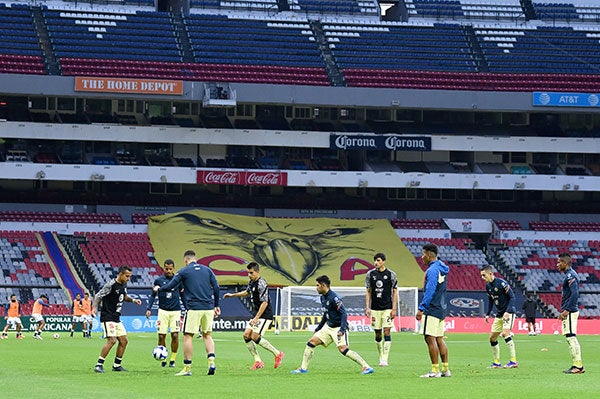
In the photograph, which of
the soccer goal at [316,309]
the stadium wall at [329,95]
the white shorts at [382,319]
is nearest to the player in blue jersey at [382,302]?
Answer: the white shorts at [382,319]

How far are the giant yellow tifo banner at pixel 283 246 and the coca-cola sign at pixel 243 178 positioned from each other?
227 centimetres

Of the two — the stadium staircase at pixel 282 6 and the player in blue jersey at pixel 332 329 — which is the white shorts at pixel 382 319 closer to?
the player in blue jersey at pixel 332 329

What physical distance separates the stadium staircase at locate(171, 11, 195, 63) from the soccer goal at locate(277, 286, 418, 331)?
21.7 meters

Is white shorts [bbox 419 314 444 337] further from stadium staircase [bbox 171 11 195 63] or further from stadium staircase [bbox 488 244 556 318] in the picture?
stadium staircase [bbox 171 11 195 63]

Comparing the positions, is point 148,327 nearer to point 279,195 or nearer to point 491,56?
point 279,195

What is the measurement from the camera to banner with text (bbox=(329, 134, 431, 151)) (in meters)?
75.9

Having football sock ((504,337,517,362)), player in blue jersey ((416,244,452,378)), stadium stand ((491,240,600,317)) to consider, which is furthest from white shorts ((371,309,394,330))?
stadium stand ((491,240,600,317))

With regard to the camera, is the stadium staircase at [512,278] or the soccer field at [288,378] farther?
the stadium staircase at [512,278]

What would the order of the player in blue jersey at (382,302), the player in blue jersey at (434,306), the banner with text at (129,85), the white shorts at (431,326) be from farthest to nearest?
the banner with text at (129,85) → the player in blue jersey at (382,302) → the white shorts at (431,326) → the player in blue jersey at (434,306)

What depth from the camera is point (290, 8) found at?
83.5 m

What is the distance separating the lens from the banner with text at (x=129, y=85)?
70.6m

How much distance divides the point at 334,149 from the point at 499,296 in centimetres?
4986

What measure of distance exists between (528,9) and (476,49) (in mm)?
9118

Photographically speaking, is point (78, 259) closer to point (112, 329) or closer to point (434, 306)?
point (112, 329)
